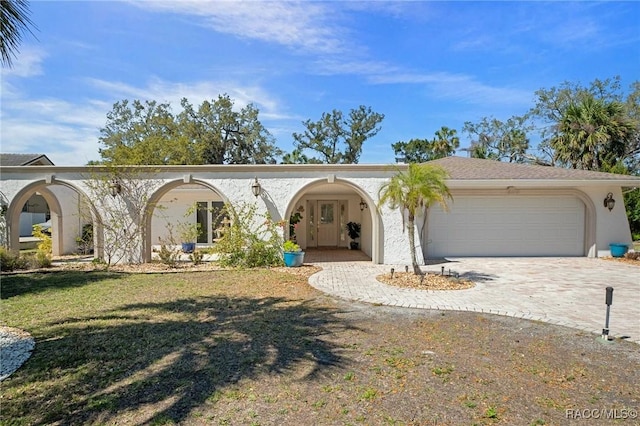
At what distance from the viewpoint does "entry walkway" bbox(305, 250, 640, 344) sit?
267 inches

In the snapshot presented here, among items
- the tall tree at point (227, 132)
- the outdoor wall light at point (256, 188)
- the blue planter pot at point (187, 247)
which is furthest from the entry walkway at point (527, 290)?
the tall tree at point (227, 132)

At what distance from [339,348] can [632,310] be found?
21.1ft

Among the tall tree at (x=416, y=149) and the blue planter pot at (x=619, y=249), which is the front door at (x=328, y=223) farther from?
the tall tree at (x=416, y=149)

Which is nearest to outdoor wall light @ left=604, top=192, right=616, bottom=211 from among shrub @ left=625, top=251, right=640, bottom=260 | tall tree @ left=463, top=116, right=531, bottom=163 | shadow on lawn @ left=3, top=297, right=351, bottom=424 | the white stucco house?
the white stucco house

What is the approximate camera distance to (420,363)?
4648mm

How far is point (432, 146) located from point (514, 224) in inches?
882

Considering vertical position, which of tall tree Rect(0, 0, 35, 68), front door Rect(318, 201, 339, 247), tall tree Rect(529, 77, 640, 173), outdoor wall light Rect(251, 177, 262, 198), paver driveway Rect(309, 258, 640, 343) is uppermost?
tall tree Rect(529, 77, 640, 173)

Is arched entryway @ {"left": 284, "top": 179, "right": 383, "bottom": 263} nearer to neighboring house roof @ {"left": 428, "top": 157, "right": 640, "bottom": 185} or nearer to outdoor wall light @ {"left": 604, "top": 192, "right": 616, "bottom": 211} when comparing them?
neighboring house roof @ {"left": 428, "top": 157, "right": 640, "bottom": 185}

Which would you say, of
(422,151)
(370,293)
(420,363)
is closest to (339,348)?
(420,363)

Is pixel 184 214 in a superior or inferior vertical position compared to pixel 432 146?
inferior

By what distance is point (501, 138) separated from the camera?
37.3 meters

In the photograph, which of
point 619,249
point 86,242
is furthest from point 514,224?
point 86,242

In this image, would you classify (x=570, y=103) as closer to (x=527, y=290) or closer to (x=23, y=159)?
(x=527, y=290)

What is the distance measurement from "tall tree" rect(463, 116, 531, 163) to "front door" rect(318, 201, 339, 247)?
842 inches
